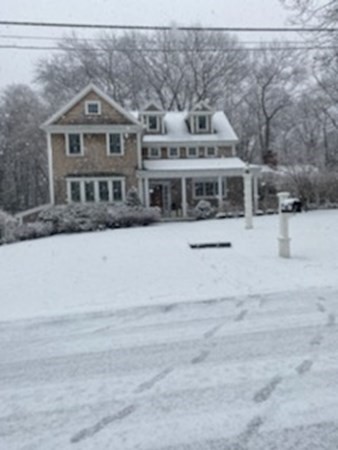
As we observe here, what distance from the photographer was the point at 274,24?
48.7 feet

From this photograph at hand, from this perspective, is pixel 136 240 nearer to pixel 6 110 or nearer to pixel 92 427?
pixel 92 427

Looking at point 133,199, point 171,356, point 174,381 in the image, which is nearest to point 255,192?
point 133,199

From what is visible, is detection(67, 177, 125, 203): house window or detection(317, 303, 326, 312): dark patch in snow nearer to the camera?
detection(317, 303, 326, 312): dark patch in snow

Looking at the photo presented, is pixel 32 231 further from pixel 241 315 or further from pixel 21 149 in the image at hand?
pixel 21 149

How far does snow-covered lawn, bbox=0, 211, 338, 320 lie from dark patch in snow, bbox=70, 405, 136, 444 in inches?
138

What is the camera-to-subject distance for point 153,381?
13.6 feet

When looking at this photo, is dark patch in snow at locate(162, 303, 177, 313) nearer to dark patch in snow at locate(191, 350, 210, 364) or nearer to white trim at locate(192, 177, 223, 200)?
dark patch in snow at locate(191, 350, 210, 364)

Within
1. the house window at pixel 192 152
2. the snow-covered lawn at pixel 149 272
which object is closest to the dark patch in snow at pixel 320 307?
the snow-covered lawn at pixel 149 272

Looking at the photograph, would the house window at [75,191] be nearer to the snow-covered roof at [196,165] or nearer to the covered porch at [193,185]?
the covered porch at [193,185]

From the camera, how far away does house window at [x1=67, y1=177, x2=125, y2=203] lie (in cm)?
2572

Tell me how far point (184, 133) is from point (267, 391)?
26815 mm

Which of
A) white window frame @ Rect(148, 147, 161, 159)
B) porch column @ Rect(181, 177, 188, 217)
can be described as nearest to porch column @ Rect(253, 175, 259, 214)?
porch column @ Rect(181, 177, 188, 217)

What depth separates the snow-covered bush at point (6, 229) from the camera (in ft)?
59.9

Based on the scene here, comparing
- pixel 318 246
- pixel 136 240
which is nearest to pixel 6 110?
pixel 136 240
